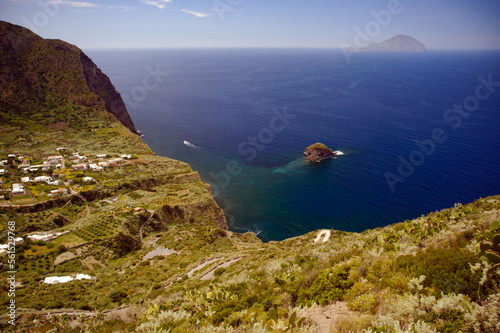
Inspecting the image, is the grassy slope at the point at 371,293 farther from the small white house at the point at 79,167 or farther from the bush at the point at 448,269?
the small white house at the point at 79,167

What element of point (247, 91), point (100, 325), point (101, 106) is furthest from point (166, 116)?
point (100, 325)

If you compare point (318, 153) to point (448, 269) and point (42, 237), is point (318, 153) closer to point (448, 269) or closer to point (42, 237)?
point (42, 237)

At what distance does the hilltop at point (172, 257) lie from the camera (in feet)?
29.7

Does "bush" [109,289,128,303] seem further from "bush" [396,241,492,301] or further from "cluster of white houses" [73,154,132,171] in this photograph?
"cluster of white houses" [73,154,132,171]

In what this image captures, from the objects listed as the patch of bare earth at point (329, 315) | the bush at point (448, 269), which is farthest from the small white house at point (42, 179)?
the bush at point (448, 269)

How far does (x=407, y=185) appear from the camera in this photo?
6675 centimetres

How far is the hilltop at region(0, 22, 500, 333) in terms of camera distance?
9.06 metres

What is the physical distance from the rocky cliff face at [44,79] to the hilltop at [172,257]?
0.80 meters

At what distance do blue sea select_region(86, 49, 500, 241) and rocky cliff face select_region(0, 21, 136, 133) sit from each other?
83.8 feet

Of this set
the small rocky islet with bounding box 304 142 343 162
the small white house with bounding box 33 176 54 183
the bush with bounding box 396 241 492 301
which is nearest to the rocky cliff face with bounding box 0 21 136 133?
the small white house with bounding box 33 176 54 183

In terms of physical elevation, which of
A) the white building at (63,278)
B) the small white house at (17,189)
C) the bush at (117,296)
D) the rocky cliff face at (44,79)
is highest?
the rocky cliff face at (44,79)

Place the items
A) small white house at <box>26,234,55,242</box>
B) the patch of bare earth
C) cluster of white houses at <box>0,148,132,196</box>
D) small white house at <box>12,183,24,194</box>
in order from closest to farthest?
the patch of bare earth < small white house at <box>26,234,55,242</box> < small white house at <box>12,183,24,194</box> < cluster of white houses at <box>0,148,132,196</box>

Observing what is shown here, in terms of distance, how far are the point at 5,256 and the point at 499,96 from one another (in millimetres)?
204311

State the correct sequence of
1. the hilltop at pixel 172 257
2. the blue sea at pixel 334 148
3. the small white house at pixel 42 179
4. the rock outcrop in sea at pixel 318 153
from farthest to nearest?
the rock outcrop in sea at pixel 318 153, the blue sea at pixel 334 148, the small white house at pixel 42 179, the hilltop at pixel 172 257
